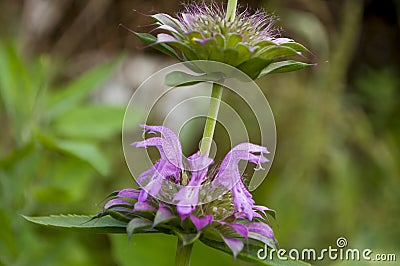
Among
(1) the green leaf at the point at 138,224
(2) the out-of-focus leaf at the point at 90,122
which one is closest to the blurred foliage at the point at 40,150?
(2) the out-of-focus leaf at the point at 90,122

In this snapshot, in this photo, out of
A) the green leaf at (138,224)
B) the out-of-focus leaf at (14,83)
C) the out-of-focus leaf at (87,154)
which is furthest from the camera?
the out-of-focus leaf at (14,83)

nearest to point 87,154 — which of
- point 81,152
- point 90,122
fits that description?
point 81,152

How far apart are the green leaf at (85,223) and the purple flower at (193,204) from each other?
2 cm

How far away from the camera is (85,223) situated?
2.42ft

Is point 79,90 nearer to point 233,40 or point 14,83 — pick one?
point 14,83

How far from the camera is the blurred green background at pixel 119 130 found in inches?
48.7

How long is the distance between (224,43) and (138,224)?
22 centimetres

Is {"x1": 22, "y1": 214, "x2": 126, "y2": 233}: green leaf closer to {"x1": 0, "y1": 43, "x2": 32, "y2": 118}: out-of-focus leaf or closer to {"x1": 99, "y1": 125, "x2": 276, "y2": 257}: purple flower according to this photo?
{"x1": 99, "y1": 125, "x2": 276, "y2": 257}: purple flower

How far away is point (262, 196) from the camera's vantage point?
191cm

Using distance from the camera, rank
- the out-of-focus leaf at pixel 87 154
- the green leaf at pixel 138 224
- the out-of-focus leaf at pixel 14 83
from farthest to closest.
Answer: the out-of-focus leaf at pixel 14 83
the out-of-focus leaf at pixel 87 154
the green leaf at pixel 138 224

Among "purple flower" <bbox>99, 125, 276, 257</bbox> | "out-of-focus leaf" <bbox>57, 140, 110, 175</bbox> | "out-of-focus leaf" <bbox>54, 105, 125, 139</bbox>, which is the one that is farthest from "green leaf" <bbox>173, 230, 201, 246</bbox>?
"out-of-focus leaf" <bbox>54, 105, 125, 139</bbox>

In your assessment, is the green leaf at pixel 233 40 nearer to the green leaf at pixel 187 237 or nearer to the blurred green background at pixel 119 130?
the green leaf at pixel 187 237

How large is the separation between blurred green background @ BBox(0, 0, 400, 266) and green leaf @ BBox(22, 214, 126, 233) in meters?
0.13

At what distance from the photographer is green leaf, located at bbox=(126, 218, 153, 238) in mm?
660
